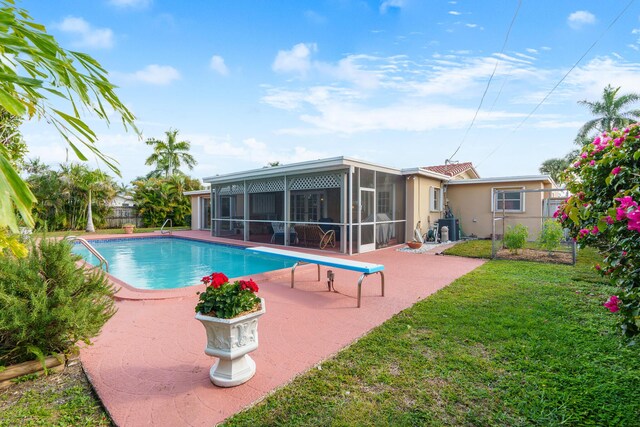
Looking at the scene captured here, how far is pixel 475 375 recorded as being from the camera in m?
3.09

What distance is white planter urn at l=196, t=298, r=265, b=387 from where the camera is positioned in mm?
2861

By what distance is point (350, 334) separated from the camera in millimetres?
4125

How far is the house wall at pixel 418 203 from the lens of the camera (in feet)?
43.1

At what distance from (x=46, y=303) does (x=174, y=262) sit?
8.73m

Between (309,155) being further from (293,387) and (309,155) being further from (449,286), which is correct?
(293,387)

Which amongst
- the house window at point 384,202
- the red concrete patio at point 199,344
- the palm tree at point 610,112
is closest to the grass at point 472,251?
the house window at point 384,202

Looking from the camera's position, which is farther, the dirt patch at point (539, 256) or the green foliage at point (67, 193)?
the green foliage at point (67, 193)

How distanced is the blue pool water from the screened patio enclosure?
1.62m

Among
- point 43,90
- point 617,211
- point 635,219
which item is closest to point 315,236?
point 617,211

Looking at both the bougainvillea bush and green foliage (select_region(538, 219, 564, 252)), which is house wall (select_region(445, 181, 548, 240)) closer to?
green foliage (select_region(538, 219, 564, 252))

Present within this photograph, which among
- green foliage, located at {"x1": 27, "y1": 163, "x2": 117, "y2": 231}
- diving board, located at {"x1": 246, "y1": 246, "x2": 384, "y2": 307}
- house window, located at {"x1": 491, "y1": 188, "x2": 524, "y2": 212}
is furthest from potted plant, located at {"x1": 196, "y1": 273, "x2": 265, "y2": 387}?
A: green foliage, located at {"x1": 27, "y1": 163, "x2": 117, "y2": 231}

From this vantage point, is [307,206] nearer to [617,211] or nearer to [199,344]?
[199,344]

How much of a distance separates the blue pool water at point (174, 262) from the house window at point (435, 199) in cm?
752

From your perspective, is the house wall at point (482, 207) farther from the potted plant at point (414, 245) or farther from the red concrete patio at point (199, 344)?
the red concrete patio at point (199, 344)
